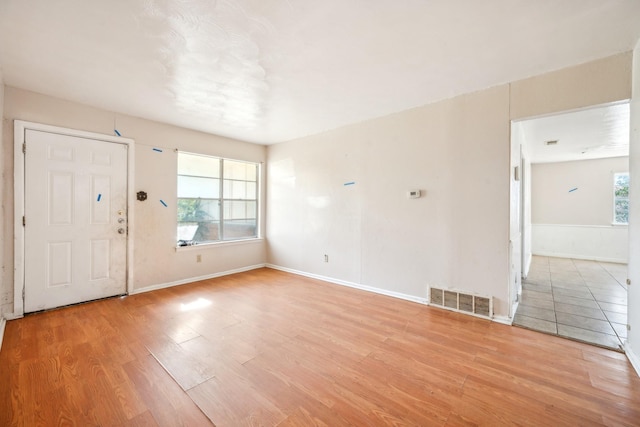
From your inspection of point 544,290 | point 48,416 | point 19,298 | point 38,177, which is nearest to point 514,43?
point 544,290

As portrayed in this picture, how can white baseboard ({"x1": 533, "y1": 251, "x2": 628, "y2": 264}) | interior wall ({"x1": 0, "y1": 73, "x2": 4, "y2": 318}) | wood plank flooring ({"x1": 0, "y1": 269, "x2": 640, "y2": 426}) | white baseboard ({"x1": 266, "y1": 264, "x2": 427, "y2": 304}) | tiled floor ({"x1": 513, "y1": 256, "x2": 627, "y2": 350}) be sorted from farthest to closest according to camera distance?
white baseboard ({"x1": 533, "y1": 251, "x2": 628, "y2": 264})
white baseboard ({"x1": 266, "y1": 264, "x2": 427, "y2": 304})
interior wall ({"x1": 0, "y1": 73, "x2": 4, "y2": 318})
tiled floor ({"x1": 513, "y1": 256, "x2": 627, "y2": 350})
wood plank flooring ({"x1": 0, "y1": 269, "x2": 640, "y2": 426})

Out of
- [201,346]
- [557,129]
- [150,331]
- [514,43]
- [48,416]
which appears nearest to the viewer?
[48,416]

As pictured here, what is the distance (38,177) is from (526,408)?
16.6 feet

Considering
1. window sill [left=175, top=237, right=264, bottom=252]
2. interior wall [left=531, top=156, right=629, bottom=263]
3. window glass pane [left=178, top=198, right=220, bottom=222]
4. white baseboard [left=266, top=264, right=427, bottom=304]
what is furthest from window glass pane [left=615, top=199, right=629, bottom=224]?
window glass pane [left=178, top=198, right=220, bottom=222]

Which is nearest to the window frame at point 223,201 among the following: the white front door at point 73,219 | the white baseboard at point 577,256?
the white front door at point 73,219

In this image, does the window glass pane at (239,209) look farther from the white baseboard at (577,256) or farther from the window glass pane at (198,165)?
the white baseboard at (577,256)

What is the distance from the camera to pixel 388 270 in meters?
3.74

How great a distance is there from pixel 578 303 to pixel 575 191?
4.80m

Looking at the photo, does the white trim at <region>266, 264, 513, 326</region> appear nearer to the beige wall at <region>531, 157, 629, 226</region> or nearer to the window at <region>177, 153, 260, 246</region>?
the window at <region>177, 153, 260, 246</region>

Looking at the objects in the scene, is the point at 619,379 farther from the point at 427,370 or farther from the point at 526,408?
the point at 427,370

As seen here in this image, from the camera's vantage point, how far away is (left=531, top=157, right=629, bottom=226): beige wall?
6.30 metres

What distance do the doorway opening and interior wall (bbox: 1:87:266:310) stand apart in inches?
175

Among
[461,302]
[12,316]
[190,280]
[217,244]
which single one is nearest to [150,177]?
[217,244]

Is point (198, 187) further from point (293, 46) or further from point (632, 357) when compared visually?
point (632, 357)
